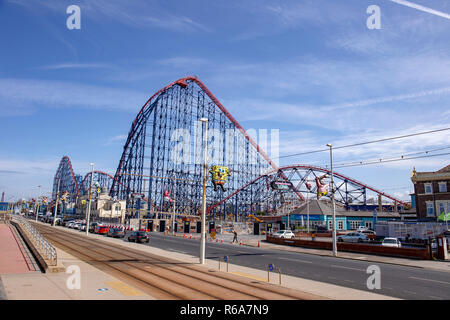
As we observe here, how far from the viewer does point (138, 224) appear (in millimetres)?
67125

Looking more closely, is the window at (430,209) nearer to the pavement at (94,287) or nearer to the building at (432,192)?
the building at (432,192)

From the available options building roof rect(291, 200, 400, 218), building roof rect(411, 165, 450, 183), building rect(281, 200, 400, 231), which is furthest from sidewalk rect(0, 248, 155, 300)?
building roof rect(291, 200, 400, 218)

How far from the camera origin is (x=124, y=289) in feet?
40.8

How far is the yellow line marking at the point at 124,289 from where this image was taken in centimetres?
1171

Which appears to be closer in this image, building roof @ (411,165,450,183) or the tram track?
the tram track

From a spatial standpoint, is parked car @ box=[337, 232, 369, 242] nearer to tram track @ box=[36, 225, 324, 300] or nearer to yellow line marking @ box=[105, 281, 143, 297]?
tram track @ box=[36, 225, 324, 300]

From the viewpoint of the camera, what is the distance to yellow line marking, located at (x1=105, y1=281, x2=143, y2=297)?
1171 cm

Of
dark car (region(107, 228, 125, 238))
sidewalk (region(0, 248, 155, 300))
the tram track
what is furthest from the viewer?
dark car (region(107, 228, 125, 238))

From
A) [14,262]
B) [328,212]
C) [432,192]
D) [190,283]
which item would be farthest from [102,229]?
[432,192]

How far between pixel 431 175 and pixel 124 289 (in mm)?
44617

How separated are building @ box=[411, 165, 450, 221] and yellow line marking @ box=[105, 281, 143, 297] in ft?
135

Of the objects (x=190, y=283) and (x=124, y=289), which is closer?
(x=124, y=289)

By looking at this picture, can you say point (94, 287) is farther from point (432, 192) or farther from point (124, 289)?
point (432, 192)
